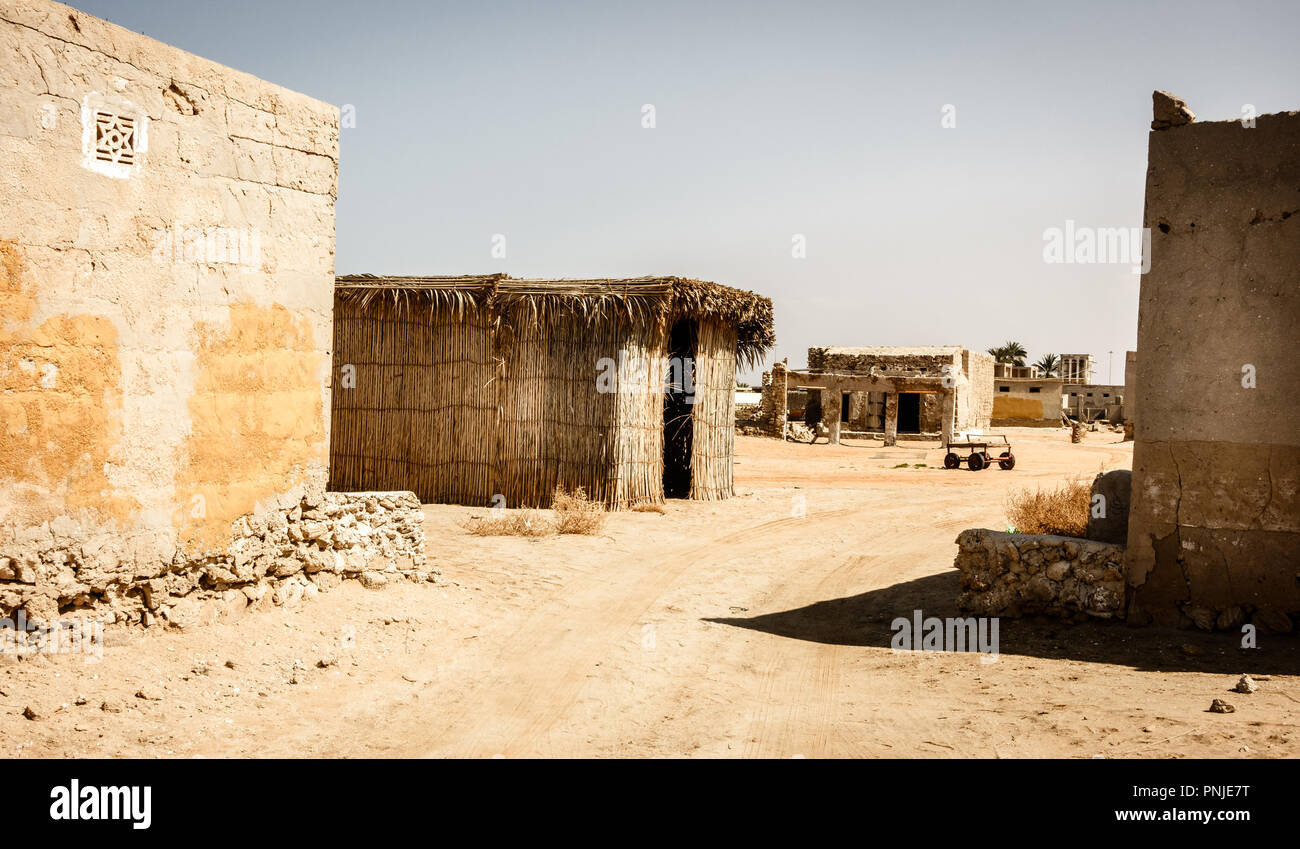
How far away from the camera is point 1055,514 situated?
31.1ft

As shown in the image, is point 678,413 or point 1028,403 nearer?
point 678,413

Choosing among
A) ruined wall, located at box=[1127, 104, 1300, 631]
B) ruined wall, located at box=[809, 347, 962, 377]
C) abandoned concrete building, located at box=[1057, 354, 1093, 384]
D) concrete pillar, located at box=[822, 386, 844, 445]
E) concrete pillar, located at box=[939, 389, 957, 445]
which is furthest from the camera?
abandoned concrete building, located at box=[1057, 354, 1093, 384]

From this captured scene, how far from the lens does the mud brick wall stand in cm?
667

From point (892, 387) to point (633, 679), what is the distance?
21165 mm

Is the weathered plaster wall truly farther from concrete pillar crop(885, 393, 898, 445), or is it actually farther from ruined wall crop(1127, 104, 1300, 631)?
ruined wall crop(1127, 104, 1300, 631)

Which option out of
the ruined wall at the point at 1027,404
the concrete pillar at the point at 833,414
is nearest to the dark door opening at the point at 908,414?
the ruined wall at the point at 1027,404

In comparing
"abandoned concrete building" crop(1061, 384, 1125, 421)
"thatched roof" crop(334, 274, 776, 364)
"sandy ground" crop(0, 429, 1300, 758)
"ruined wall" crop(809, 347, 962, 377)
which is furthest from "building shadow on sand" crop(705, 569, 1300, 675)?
"abandoned concrete building" crop(1061, 384, 1125, 421)

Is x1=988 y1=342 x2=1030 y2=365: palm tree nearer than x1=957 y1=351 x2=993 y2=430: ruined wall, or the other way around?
x1=957 y1=351 x2=993 y2=430: ruined wall

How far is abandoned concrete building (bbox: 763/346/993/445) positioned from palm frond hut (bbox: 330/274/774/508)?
14542 mm

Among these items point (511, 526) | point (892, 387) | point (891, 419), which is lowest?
point (511, 526)

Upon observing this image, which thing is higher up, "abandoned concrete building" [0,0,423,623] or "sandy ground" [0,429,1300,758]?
"abandoned concrete building" [0,0,423,623]

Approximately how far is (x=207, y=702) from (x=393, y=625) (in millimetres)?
1615

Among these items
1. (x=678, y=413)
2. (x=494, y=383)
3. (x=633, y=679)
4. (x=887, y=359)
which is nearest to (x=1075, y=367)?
(x=887, y=359)

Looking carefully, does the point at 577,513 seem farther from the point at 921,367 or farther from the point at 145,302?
the point at 921,367
